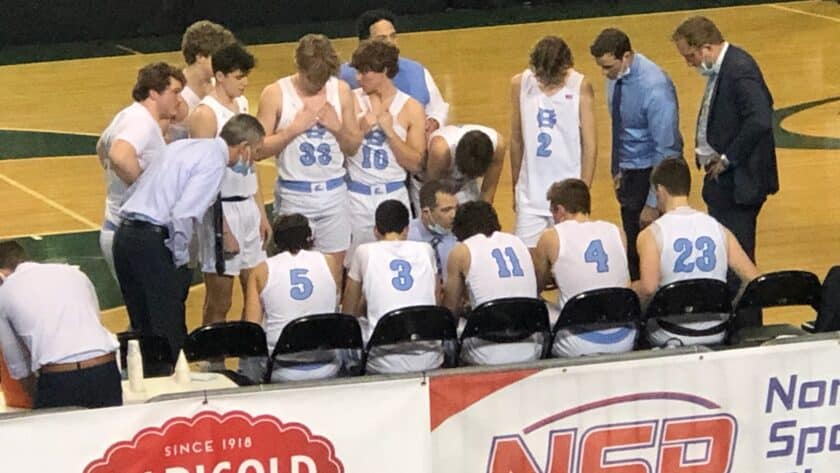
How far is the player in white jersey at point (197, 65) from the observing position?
7449 millimetres

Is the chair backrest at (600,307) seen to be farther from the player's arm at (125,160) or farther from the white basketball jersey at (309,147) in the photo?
the player's arm at (125,160)

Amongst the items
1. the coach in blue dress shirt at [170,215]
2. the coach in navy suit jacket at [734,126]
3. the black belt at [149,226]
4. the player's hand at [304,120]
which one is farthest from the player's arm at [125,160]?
the coach in navy suit jacket at [734,126]

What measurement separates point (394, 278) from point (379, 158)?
51.6 inches

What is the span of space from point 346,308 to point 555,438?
1612 millimetres

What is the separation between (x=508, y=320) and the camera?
616cm

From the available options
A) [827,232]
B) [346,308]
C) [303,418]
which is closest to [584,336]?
[346,308]

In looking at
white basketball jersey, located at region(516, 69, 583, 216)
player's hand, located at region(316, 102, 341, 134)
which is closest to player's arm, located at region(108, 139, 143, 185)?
player's hand, located at region(316, 102, 341, 134)

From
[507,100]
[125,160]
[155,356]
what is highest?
[507,100]

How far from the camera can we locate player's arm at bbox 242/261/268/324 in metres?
6.18

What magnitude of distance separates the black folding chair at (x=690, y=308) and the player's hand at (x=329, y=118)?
6.06ft

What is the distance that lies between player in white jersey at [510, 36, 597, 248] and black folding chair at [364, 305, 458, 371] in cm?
152

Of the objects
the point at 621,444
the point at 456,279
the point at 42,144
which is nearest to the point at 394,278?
the point at 456,279

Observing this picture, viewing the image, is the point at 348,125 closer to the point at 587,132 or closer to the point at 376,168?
the point at 376,168

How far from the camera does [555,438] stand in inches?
202
